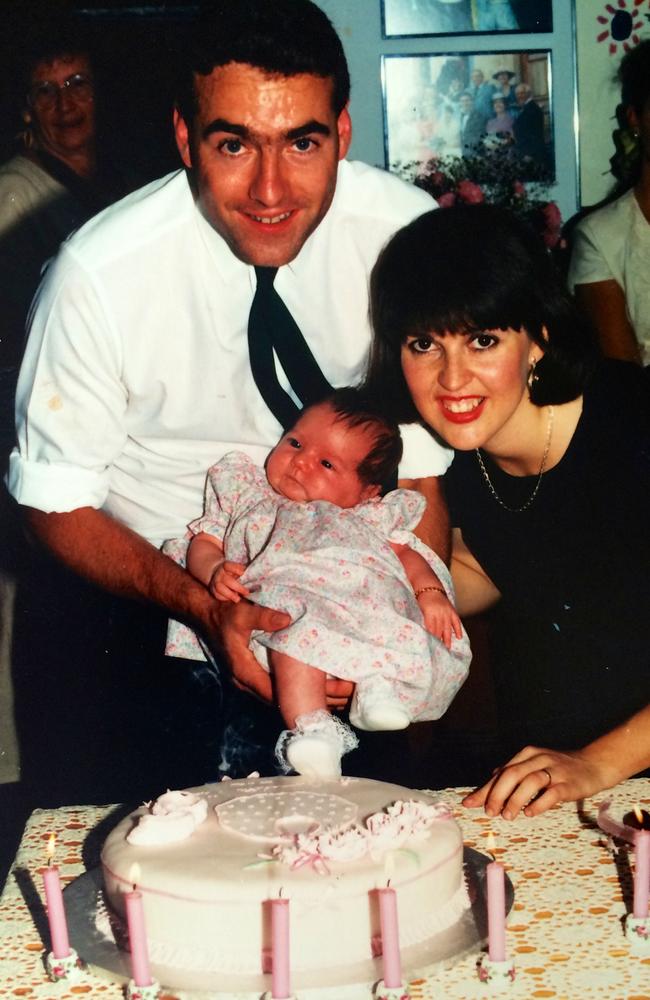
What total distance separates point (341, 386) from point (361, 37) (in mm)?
2466

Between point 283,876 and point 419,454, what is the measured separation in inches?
50.1

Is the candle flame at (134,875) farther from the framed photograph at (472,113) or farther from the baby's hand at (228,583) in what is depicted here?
the framed photograph at (472,113)

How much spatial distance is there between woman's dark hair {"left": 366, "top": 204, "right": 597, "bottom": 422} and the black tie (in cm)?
13

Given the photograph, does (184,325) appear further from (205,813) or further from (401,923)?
(401,923)

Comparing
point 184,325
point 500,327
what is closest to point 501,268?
point 500,327

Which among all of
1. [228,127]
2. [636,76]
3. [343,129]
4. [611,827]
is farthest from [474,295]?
[636,76]

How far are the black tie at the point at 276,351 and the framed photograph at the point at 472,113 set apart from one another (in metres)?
2.33

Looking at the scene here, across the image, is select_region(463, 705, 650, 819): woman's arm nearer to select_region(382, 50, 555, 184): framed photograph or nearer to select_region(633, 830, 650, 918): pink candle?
select_region(633, 830, 650, 918): pink candle

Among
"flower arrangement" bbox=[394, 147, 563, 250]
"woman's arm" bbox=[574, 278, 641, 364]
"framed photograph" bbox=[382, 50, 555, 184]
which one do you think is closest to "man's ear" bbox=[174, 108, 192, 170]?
"woman's arm" bbox=[574, 278, 641, 364]

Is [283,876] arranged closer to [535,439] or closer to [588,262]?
[535,439]

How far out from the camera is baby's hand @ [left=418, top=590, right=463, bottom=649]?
2246 millimetres

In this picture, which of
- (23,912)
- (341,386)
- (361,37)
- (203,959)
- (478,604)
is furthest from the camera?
(361,37)

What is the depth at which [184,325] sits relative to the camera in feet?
7.84

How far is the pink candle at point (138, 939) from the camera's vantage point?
1277mm
